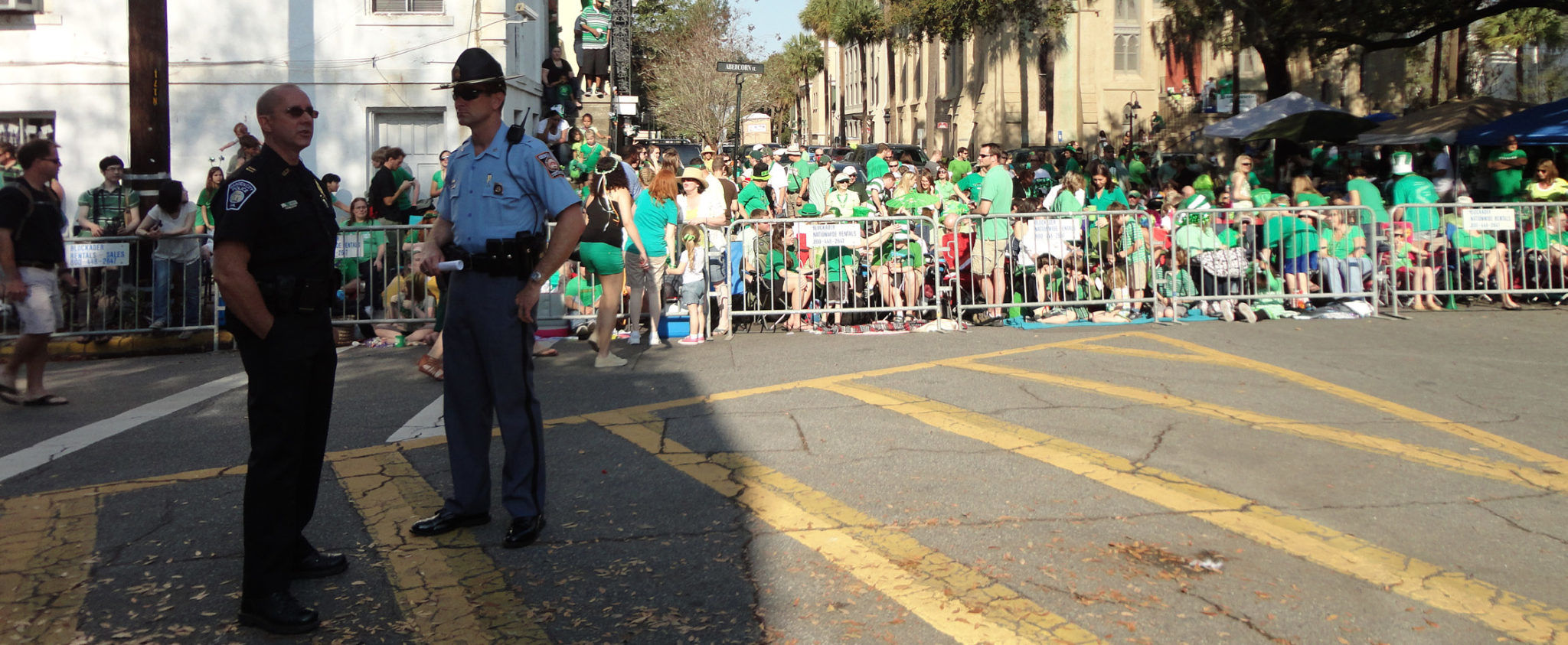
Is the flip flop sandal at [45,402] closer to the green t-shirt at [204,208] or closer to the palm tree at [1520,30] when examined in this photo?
the green t-shirt at [204,208]

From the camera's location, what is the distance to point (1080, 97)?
50.6 m

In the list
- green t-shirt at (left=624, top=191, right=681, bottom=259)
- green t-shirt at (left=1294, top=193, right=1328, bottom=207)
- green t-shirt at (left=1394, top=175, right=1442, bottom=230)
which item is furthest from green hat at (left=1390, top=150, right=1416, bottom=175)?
green t-shirt at (left=624, top=191, right=681, bottom=259)

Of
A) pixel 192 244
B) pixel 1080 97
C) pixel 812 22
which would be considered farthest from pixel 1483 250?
pixel 812 22

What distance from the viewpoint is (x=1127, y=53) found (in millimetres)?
51188

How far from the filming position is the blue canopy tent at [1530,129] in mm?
17500

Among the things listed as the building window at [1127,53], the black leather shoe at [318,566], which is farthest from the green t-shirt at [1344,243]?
the building window at [1127,53]

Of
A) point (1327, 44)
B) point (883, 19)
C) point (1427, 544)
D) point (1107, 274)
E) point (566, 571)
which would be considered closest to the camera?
point (566, 571)

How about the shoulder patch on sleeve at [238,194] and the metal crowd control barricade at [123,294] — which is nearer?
the shoulder patch on sleeve at [238,194]

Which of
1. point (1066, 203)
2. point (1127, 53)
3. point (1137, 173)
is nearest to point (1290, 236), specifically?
point (1066, 203)

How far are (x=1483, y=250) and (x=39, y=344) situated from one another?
13.8 meters

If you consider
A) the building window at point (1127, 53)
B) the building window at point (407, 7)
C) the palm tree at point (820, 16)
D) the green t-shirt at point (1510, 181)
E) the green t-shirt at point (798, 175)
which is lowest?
the green t-shirt at point (1510, 181)

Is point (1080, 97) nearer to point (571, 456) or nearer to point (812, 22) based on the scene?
point (812, 22)

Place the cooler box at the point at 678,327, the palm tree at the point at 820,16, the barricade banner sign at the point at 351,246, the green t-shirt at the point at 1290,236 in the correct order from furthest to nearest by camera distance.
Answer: the palm tree at the point at 820,16, the green t-shirt at the point at 1290,236, the barricade banner sign at the point at 351,246, the cooler box at the point at 678,327

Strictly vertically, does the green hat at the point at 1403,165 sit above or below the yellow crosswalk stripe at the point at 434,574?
above
